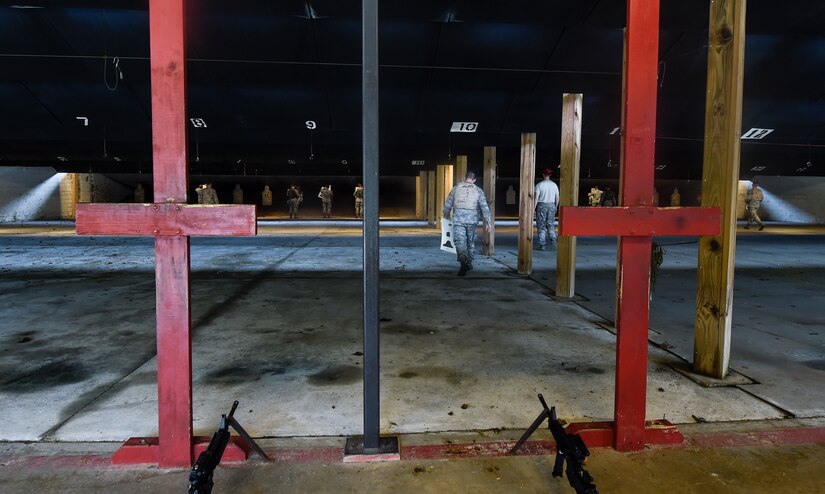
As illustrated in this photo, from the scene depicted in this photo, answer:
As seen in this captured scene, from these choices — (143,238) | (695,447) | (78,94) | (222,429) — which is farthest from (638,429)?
(143,238)

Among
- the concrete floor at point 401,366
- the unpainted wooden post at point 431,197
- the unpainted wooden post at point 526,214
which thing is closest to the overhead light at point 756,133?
the concrete floor at point 401,366

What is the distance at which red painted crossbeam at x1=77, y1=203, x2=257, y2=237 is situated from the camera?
77.4 inches

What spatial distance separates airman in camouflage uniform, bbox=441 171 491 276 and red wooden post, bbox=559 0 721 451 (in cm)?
518

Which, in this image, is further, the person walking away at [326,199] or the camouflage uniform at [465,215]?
the person walking away at [326,199]

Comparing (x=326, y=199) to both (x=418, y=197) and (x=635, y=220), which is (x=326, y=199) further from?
(x=635, y=220)

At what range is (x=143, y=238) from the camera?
14.1 metres

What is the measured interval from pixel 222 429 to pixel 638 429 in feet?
5.93

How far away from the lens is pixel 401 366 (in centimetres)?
341

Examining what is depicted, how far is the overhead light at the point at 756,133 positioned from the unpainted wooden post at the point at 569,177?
225 inches

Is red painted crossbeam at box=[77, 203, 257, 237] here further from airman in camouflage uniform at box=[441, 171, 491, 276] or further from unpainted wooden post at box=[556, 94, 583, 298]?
airman in camouflage uniform at box=[441, 171, 491, 276]

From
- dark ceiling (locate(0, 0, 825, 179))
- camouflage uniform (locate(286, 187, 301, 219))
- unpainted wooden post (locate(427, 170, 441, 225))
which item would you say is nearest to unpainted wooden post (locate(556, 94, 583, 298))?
dark ceiling (locate(0, 0, 825, 179))

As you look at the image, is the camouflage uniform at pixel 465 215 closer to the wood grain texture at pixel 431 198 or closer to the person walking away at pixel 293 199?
the wood grain texture at pixel 431 198

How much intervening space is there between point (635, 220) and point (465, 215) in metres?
5.34

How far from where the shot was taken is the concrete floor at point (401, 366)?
2.11 metres
